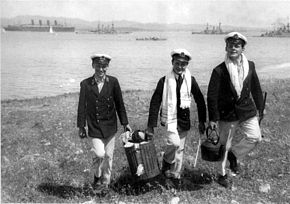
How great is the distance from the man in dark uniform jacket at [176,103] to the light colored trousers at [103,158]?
68 cm

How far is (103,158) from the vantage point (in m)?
5.27

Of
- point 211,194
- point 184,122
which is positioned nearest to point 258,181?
point 211,194

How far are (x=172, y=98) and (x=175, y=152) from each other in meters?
0.88

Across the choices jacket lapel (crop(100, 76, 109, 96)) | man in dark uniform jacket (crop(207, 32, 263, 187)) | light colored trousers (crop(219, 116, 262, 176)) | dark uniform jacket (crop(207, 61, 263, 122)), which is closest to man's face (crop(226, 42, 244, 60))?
man in dark uniform jacket (crop(207, 32, 263, 187))

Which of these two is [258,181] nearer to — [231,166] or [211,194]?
Result: [231,166]

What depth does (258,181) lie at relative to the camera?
5605mm

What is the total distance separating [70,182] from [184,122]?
92.3 inches

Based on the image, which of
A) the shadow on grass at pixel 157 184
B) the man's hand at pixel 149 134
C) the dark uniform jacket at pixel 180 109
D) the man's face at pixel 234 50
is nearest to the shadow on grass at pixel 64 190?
the shadow on grass at pixel 157 184

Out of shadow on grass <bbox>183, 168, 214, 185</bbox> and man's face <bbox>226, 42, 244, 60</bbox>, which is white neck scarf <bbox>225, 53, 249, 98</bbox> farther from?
shadow on grass <bbox>183, 168, 214, 185</bbox>

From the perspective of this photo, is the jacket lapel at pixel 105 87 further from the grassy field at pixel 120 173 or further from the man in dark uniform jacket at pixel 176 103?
the grassy field at pixel 120 173

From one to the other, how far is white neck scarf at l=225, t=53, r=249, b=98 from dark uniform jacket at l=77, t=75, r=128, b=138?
1758 mm

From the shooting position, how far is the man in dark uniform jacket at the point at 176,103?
5223mm

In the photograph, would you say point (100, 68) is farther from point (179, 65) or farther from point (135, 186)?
point (135, 186)

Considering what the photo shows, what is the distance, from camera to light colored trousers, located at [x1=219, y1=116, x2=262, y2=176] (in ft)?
17.6
